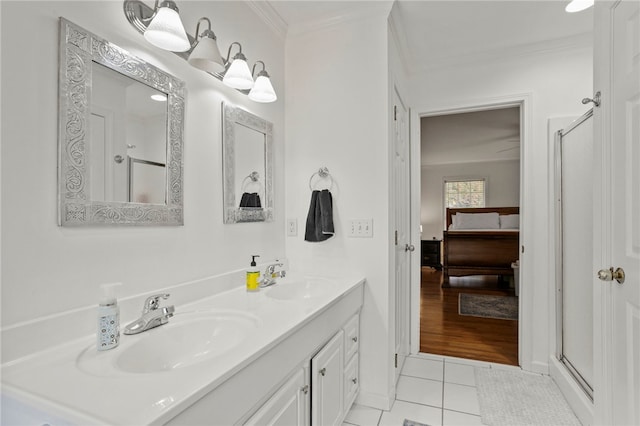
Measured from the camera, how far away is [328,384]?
1.50m

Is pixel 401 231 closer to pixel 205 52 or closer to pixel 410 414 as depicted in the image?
pixel 410 414

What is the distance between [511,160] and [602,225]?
703 cm

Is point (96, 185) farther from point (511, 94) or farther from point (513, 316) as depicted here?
point (513, 316)

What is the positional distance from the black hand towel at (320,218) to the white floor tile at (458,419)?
128 centimetres

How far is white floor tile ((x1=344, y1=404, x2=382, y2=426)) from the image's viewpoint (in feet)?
6.11

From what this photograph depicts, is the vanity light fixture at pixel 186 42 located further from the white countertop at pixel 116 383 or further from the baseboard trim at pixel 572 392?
the baseboard trim at pixel 572 392

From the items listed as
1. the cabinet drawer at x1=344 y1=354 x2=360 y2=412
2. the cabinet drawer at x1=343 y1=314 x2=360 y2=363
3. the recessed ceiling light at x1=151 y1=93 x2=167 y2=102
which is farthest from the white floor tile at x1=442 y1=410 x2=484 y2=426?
the recessed ceiling light at x1=151 y1=93 x2=167 y2=102

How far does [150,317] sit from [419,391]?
1895 mm

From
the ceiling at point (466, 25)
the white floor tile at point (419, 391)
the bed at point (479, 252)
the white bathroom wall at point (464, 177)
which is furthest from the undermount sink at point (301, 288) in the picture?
the white bathroom wall at point (464, 177)

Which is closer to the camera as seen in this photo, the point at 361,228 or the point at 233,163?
the point at 233,163

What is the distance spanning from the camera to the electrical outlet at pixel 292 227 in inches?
87.3

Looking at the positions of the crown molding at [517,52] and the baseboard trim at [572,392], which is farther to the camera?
the crown molding at [517,52]

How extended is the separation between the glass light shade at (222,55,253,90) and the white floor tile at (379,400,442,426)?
2024 mm

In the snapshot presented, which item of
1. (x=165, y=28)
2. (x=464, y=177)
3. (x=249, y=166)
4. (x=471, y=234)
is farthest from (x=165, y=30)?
(x=464, y=177)
